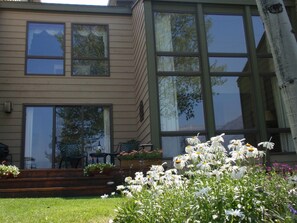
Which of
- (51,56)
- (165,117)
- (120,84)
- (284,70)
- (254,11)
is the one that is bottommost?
(284,70)

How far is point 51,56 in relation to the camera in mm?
10414

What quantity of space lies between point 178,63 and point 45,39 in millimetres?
4037

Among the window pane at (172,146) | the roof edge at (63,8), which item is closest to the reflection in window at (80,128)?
the window pane at (172,146)

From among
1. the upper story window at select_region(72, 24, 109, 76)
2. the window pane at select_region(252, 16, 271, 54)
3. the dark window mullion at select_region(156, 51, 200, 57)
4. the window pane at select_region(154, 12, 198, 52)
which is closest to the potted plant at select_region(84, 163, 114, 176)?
the dark window mullion at select_region(156, 51, 200, 57)

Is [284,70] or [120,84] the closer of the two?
[284,70]

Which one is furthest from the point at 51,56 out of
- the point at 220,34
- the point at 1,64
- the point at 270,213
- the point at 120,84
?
the point at 270,213

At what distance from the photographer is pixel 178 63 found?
8.89m

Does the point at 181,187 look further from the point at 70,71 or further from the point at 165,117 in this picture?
the point at 70,71

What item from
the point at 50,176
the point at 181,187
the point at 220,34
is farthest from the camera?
the point at 220,34

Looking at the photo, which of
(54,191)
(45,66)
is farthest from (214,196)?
(45,66)

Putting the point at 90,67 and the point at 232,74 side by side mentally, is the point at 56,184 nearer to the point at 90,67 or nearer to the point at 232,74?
the point at 90,67

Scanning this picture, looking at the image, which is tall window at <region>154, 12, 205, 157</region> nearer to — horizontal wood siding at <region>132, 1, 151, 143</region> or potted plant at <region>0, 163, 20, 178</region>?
horizontal wood siding at <region>132, 1, 151, 143</region>

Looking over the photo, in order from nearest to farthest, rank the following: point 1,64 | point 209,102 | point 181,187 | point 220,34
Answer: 1. point 181,187
2. point 209,102
3. point 220,34
4. point 1,64

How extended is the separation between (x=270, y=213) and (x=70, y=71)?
8.51 m
